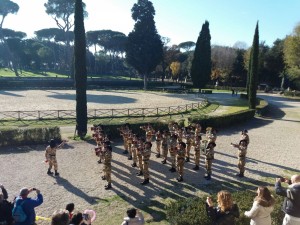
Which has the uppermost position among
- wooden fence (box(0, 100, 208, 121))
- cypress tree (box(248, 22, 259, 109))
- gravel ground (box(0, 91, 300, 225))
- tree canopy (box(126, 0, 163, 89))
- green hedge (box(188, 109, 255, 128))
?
tree canopy (box(126, 0, 163, 89))

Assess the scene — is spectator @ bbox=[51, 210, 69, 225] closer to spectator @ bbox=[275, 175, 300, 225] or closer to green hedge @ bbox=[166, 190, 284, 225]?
green hedge @ bbox=[166, 190, 284, 225]

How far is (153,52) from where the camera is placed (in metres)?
57.0

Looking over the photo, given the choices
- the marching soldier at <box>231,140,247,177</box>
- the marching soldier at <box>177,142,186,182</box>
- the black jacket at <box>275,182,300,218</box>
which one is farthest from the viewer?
the marching soldier at <box>231,140,247,177</box>

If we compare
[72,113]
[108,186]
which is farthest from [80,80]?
[108,186]

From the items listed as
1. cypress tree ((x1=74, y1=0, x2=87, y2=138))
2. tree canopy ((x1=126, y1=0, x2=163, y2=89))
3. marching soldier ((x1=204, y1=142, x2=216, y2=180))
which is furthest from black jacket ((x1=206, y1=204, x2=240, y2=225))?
tree canopy ((x1=126, y1=0, x2=163, y2=89))

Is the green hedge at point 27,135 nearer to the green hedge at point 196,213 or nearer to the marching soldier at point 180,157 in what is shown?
the marching soldier at point 180,157

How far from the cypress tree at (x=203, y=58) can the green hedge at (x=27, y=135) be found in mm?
38862

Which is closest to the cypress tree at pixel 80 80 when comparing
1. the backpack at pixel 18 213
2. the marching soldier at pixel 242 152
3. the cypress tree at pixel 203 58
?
the marching soldier at pixel 242 152

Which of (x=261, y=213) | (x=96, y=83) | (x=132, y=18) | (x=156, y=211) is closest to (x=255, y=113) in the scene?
(x=156, y=211)

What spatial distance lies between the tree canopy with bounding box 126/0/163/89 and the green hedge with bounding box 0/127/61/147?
40.0 m

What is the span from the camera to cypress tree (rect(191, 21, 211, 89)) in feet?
176

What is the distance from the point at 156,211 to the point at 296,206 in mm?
4977

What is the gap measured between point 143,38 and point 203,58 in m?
12.1

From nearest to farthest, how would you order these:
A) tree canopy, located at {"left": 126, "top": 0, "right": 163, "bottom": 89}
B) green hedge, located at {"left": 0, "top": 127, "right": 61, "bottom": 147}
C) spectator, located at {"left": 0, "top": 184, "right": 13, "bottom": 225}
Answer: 1. spectator, located at {"left": 0, "top": 184, "right": 13, "bottom": 225}
2. green hedge, located at {"left": 0, "top": 127, "right": 61, "bottom": 147}
3. tree canopy, located at {"left": 126, "top": 0, "right": 163, "bottom": 89}
